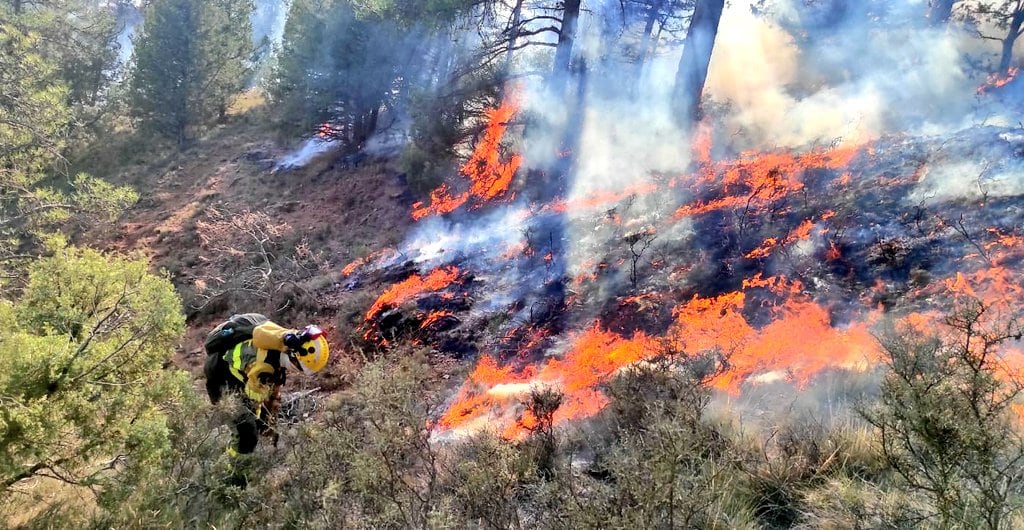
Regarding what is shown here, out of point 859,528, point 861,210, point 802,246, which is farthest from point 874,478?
point 861,210

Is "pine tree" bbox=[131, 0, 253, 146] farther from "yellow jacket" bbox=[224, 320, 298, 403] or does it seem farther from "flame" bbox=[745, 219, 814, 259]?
"flame" bbox=[745, 219, 814, 259]

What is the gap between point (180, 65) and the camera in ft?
64.7

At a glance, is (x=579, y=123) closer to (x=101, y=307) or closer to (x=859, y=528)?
(x=101, y=307)

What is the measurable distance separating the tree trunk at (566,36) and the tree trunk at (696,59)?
8.89 feet

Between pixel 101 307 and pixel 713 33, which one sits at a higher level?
pixel 713 33

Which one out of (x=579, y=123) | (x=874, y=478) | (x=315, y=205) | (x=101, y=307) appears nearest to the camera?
(x=874, y=478)

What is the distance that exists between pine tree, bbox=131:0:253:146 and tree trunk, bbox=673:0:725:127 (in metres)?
16.8

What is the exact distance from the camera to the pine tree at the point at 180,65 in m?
19.3

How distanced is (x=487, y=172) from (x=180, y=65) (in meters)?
13.4

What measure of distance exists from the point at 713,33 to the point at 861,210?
19.4 feet

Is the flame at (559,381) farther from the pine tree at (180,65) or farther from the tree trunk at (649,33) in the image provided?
the pine tree at (180,65)

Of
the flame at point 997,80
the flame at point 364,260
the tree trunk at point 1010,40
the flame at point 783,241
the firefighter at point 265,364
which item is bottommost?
the flame at point 364,260

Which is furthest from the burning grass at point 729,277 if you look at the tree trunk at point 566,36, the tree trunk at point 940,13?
the tree trunk at point 940,13

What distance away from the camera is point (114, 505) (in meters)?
3.99
